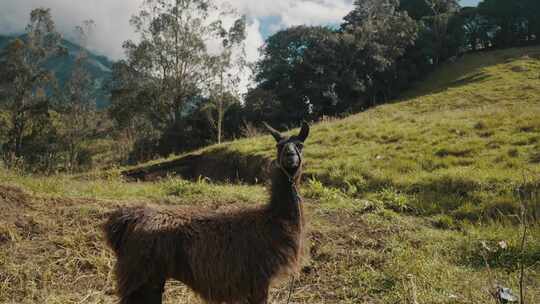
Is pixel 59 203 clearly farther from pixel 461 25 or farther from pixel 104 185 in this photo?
pixel 461 25

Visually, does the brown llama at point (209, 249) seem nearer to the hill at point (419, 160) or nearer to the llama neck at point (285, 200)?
the llama neck at point (285, 200)

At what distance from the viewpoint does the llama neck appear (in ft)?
11.7

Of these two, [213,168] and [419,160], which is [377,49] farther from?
[419,160]

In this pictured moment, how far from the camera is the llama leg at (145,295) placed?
329 centimetres

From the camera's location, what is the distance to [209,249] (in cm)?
336

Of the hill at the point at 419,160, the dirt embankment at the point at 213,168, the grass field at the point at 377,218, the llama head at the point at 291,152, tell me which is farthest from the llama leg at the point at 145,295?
the dirt embankment at the point at 213,168

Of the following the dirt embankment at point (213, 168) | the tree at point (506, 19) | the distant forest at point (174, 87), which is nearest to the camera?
the dirt embankment at point (213, 168)

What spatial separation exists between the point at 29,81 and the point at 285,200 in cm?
3706

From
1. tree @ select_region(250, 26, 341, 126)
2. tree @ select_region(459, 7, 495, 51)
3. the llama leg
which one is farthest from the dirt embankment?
tree @ select_region(459, 7, 495, 51)

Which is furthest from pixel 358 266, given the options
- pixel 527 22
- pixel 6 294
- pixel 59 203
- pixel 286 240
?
pixel 527 22

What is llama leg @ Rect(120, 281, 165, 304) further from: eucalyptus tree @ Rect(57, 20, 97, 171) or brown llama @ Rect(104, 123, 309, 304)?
eucalyptus tree @ Rect(57, 20, 97, 171)

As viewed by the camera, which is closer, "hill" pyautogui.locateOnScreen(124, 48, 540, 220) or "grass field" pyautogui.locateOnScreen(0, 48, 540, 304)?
"grass field" pyautogui.locateOnScreen(0, 48, 540, 304)

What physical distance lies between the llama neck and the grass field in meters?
1.01

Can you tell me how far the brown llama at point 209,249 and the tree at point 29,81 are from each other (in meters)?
33.9
